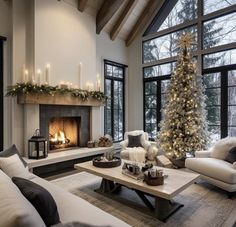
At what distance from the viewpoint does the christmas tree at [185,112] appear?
15.8 ft

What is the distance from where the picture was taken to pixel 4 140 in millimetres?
4488

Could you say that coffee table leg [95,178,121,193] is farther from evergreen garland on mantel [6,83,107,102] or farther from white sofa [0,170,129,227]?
evergreen garland on mantel [6,83,107,102]

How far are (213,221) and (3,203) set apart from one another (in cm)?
250

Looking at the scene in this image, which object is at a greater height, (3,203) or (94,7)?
(94,7)

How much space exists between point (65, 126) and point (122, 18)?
12.1 feet

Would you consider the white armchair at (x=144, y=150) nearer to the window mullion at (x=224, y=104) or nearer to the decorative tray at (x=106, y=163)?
the decorative tray at (x=106, y=163)

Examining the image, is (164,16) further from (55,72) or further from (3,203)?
(3,203)

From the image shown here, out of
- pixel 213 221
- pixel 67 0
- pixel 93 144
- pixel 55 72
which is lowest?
pixel 213 221

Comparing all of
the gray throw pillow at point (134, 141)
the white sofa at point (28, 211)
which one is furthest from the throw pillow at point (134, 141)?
the white sofa at point (28, 211)

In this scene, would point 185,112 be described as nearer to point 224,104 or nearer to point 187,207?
point 224,104

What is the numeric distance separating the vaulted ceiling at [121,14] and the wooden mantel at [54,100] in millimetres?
2258

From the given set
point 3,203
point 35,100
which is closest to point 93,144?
point 35,100

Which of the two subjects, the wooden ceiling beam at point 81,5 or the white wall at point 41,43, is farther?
the wooden ceiling beam at point 81,5

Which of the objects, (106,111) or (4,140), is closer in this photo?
(4,140)
